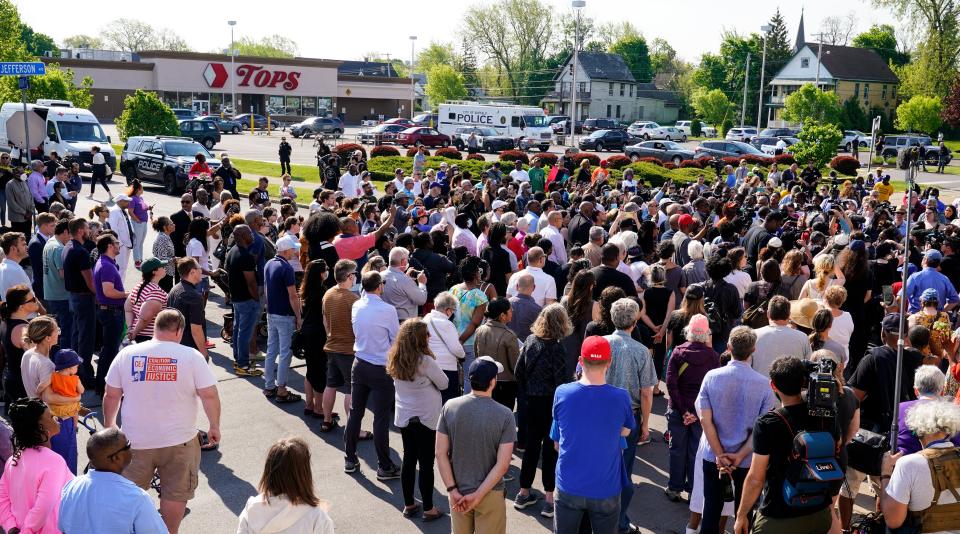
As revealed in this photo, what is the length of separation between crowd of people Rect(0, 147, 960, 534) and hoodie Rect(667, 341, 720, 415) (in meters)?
0.02

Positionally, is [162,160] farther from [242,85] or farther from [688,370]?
[242,85]

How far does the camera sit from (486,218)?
1291cm

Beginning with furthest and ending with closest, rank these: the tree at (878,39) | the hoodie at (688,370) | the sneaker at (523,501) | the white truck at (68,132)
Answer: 1. the tree at (878,39)
2. the white truck at (68,132)
3. the sneaker at (523,501)
4. the hoodie at (688,370)

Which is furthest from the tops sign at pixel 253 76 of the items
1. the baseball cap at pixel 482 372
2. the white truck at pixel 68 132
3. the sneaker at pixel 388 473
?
→ the baseball cap at pixel 482 372

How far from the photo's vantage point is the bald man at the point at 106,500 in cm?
419

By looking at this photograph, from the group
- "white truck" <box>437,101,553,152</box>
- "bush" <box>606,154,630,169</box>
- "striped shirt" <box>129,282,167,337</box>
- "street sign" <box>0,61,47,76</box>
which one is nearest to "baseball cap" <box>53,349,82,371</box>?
"striped shirt" <box>129,282,167,337</box>

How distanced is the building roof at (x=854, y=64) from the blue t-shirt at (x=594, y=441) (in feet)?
298

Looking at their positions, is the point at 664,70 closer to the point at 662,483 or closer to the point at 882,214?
the point at 882,214

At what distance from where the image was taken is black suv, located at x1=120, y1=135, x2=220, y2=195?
1069 inches

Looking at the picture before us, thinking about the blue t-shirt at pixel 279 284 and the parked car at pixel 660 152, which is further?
the parked car at pixel 660 152

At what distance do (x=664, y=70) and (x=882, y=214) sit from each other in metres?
122

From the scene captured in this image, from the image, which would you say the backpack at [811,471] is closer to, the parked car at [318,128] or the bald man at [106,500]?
the bald man at [106,500]

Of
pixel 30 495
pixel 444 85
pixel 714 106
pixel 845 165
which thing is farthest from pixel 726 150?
pixel 444 85

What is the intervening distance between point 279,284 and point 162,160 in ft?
67.5
